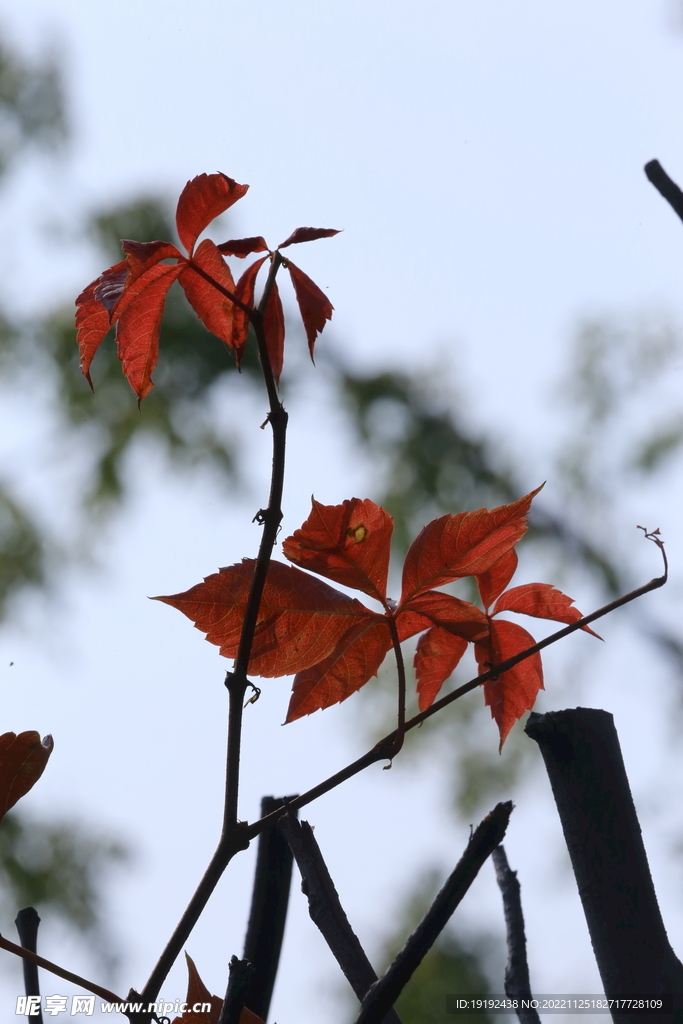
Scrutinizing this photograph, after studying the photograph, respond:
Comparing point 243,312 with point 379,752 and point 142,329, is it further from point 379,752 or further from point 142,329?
point 379,752

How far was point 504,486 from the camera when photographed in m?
2.03

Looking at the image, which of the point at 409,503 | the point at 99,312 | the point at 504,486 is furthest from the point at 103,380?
the point at 99,312

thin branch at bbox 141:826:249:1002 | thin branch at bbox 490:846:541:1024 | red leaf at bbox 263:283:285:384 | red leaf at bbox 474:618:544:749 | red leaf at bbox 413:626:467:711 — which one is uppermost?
red leaf at bbox 263:283:285:384

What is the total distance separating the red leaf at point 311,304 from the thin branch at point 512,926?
0.31m

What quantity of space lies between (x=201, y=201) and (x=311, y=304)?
0.06 meters

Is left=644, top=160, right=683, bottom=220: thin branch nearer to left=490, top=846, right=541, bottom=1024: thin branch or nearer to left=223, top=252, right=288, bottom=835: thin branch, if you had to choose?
left=223, top=252, right=288, bottom=835: thin branch

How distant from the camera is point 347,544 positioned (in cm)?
32

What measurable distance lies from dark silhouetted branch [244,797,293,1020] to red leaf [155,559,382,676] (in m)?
0.09

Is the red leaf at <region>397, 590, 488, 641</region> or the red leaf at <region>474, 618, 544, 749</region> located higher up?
the red leaf at <region>397, 590, 488, 641</region>

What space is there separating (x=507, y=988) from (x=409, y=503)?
5.48ft

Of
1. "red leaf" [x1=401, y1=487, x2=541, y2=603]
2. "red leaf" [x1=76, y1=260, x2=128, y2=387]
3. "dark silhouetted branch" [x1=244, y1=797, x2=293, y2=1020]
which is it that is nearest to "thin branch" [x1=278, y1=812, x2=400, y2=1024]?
"dark silhouetted branch" [x1=244, y1=797, x2=293, y2=1020]

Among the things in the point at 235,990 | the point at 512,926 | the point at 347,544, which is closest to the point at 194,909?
the point at 235,990

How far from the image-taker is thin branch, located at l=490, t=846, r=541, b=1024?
1.35ft

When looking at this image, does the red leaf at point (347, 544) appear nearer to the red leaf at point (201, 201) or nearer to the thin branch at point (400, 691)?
the thin branch at point (400, 691)
